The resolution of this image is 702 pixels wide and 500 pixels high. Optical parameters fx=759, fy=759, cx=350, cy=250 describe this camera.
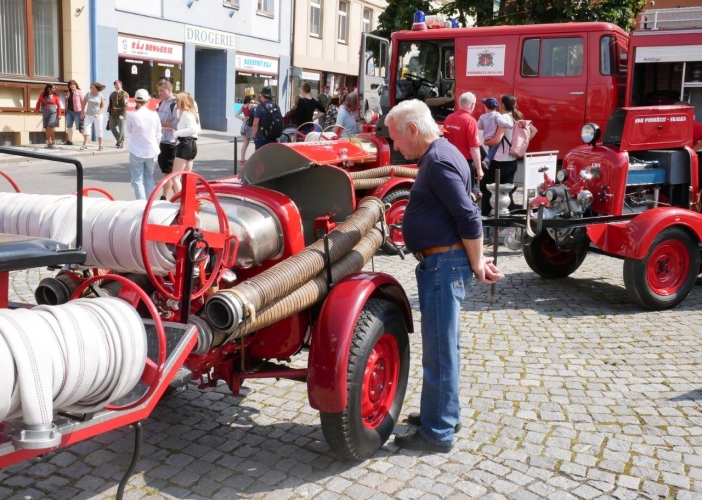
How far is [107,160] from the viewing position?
16219 millimetres

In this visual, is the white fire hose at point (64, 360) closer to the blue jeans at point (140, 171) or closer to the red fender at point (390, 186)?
the red fender at point (390, 186)

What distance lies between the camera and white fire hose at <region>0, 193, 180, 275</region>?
2957 mm

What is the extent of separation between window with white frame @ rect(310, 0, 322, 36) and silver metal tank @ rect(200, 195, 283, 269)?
93.6ft

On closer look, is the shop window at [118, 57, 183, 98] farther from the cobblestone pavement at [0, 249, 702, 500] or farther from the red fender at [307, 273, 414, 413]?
the red fender at [307, 273, 414, 413]

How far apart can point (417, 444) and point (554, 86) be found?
8.06m

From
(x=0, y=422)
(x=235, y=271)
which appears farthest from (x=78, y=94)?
(x=0, y=422)

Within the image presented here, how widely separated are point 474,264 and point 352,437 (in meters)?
0.96

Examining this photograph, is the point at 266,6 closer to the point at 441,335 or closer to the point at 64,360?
the point at 441,335

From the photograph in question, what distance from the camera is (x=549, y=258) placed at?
7.30 m

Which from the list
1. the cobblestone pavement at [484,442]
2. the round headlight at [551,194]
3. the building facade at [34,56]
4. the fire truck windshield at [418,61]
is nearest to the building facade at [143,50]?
the building facade at [34,56]

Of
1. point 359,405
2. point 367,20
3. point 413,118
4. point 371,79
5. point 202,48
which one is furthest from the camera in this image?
point 367,20

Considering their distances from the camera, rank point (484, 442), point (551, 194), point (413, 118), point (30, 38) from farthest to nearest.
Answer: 1. point (30, 38)
2. point (551, 194)
3. point (484, 442)
4. point (413, 118)

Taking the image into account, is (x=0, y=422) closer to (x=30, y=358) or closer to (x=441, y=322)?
(x=30, y=358)

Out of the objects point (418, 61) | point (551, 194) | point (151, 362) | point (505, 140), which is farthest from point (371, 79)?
point (151, 362)
